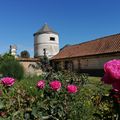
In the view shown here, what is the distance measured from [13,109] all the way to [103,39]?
115ft

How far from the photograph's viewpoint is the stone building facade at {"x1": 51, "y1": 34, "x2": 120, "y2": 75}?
32.8 metres

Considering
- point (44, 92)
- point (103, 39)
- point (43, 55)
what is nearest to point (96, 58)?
point (103, 39)

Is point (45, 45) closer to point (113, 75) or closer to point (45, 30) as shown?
point (45, 30)

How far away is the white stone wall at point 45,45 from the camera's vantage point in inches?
1999

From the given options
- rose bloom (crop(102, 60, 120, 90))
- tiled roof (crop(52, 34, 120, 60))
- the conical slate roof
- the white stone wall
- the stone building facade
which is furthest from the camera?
the conical slate roof

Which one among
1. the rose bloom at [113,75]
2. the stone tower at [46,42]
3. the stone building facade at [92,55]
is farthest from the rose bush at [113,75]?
the stone tower at [46,42]

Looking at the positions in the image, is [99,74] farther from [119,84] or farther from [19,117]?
[119,84]

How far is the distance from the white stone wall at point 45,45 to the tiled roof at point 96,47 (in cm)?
555

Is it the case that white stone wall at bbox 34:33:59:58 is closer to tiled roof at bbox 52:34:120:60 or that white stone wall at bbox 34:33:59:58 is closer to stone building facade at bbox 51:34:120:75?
stone building facade at bbox 51:34:120:75

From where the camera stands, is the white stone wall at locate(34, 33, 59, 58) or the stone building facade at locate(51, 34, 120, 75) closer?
the stone building facade at locate(51, 34, 120, 75)

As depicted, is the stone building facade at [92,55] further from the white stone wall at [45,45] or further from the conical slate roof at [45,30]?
the conical slate roof at [45,30]

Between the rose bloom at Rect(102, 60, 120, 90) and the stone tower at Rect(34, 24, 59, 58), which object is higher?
the stone tower at Rect(34, 24, 59, 58)

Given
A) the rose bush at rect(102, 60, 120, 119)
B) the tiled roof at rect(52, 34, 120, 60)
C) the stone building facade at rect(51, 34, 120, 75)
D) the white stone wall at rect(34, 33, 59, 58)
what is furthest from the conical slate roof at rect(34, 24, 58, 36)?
the rose bush at rect(102, 60, 120, 119)

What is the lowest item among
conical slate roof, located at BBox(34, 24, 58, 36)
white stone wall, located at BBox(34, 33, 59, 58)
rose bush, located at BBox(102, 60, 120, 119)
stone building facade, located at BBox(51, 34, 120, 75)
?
rose bush, located at BBox(102, 60, 120, 119)
